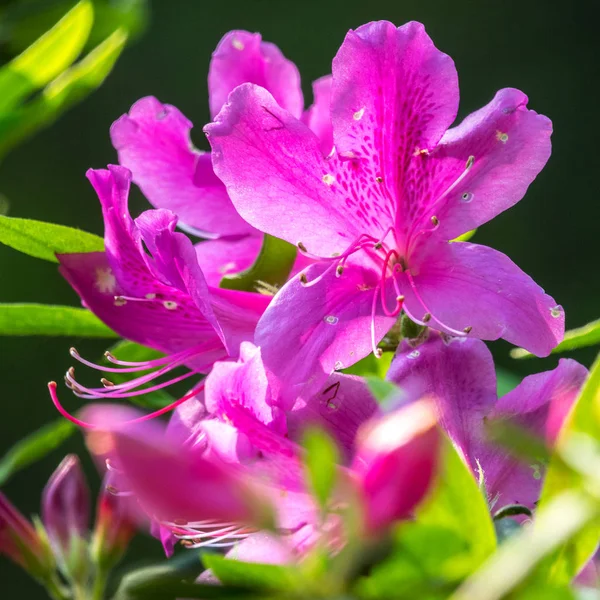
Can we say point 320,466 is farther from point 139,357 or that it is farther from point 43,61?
point 43,61

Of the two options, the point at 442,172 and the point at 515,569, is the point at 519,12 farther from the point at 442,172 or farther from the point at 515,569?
the point at 515,569

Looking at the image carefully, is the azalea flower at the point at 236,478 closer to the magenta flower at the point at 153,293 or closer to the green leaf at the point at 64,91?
the magenta flower at the point at 153,293

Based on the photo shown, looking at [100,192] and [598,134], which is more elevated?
[100,192]

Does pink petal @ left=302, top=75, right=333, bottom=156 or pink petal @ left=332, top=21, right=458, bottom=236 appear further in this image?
pink petal @ left=302, top=75, right=333, bottom=156

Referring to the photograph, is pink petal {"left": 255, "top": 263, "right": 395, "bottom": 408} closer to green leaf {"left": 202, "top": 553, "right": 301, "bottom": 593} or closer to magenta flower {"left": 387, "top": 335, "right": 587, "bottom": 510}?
magenta flower {"left": 387, "top": 335, "right": 587, "bottom": 510}

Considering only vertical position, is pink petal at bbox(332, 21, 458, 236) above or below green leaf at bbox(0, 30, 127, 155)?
below

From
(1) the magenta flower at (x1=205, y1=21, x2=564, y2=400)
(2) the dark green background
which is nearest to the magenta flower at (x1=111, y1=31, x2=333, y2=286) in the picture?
(1) the magenta flower at (x1=205, y1=21, x2=564, y2=400)

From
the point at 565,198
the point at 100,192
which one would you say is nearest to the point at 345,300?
the point at 100,192
